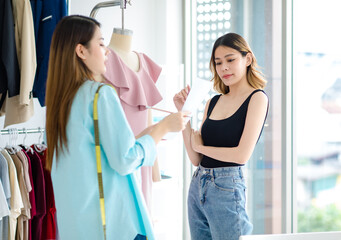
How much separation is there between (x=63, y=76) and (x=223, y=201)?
87 cm

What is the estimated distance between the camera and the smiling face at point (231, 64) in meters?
2.00

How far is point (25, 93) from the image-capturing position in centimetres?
229

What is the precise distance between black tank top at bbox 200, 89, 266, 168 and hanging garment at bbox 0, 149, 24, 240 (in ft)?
3.18

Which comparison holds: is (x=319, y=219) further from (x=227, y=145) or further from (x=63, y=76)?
(x=63, y=76)

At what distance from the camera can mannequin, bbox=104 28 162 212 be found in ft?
6.81

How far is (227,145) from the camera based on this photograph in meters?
1.96

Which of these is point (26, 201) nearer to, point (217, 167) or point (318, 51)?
point (217, 167)

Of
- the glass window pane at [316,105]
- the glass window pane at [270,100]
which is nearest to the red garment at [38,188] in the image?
the glass window pane at [270,100]

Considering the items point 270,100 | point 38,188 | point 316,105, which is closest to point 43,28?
point 38,188

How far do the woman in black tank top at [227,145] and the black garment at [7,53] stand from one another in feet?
3.05

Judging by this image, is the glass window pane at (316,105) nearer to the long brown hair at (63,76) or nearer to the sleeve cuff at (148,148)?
the sleeve cuff at (148,148)

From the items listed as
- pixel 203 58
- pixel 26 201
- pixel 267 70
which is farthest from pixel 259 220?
pixel 26 201

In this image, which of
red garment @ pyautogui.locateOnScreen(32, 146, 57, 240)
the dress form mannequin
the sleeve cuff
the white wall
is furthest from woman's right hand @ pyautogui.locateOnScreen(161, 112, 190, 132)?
the white wall

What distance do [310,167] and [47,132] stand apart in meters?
2.14
